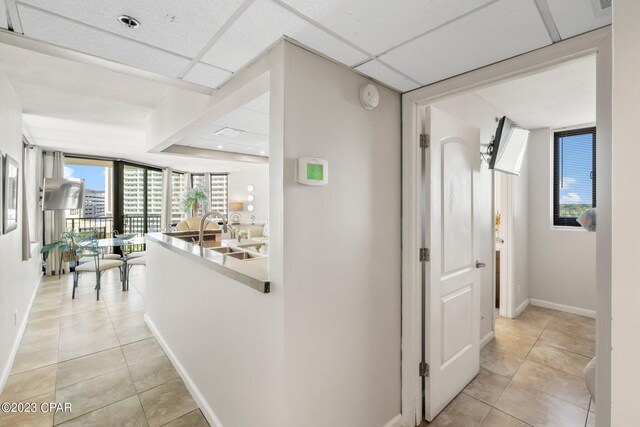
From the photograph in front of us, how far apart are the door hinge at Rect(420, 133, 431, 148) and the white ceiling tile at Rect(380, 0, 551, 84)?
391 millimetres

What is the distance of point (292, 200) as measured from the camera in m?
1.36

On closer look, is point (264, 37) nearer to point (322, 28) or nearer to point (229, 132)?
point (322, 28)

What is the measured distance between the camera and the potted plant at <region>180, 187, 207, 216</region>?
8094 mm

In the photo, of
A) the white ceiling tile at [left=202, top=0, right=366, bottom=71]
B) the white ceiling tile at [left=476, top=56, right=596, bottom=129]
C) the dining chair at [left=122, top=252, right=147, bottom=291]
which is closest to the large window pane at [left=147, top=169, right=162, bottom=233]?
the dining chair at [left=122, top=252, right=147, bottom=291]

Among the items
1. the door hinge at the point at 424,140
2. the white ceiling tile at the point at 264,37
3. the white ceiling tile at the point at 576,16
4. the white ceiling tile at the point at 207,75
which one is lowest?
the door hinge at the point at 424,140

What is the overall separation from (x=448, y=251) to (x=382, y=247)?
60 cm

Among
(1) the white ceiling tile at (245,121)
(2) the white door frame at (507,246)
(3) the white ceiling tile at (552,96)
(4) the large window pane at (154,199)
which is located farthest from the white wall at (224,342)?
(4) the large window pane at (154,199)

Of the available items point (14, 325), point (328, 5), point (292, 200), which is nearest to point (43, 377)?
point (14, 325)

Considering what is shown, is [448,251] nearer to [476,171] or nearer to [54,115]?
[476,171]

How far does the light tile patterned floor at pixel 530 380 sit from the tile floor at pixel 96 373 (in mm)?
1922

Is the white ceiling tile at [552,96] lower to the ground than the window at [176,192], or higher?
higher

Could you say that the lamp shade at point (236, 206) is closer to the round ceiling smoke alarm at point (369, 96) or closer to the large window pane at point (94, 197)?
the large window pane at point (94, 197)

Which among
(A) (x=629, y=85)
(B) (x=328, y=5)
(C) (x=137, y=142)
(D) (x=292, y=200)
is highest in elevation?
(C) (x=137, y=142)

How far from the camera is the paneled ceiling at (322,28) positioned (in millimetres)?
1098
